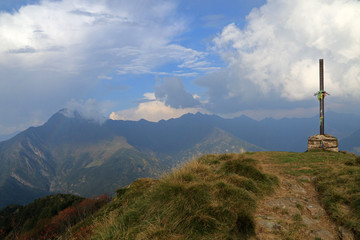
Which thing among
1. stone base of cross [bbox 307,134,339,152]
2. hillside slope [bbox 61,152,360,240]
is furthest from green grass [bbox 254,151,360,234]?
stone base of cross [bbox 307,134,339,152]

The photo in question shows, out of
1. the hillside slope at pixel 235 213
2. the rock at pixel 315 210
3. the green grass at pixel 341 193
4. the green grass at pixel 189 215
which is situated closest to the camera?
the green grass at pixel 189 215

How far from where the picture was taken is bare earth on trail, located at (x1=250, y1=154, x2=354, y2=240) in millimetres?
5822

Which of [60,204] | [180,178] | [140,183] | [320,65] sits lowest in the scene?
[60,204]

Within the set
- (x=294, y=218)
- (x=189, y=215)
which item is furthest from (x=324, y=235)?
(x=189, y=215)

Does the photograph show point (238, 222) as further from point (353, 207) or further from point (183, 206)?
point (353, 207)

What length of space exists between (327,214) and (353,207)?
82cm

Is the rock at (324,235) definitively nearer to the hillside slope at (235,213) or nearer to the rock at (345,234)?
the hillside slope at (235,213)

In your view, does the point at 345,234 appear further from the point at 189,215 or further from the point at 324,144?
the point at 324,144

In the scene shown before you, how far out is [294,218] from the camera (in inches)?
265

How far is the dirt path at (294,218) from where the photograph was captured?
5809mm

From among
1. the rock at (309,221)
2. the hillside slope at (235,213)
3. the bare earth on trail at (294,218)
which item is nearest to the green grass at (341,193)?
the hillside slope at (235,213)

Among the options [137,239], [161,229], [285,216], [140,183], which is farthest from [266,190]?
[140,183]

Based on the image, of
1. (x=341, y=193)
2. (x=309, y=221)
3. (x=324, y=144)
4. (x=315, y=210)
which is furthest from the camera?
(x=324, y=144)

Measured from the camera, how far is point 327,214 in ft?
23.7
